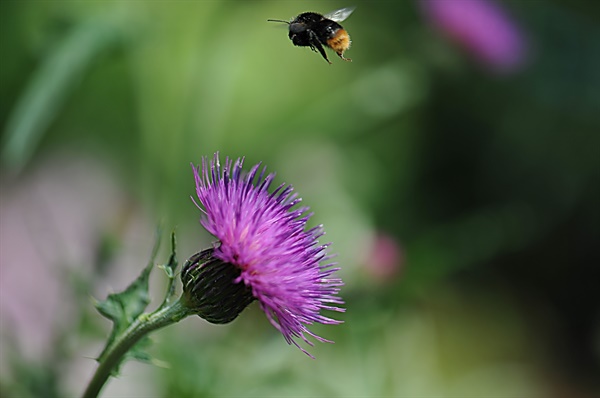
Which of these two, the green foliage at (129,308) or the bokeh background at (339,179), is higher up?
the bokeh background at (339,179)

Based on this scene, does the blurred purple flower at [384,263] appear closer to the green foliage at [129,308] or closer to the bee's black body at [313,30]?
the bee's black body at [313,30]

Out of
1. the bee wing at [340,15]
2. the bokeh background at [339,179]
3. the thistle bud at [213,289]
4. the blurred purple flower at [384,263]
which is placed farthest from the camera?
the blurred purple flower at [384,263]

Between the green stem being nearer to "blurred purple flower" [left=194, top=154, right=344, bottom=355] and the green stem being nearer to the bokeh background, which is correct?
"blurred purple flower" [left=194, top=154, right=344, bottom=355]

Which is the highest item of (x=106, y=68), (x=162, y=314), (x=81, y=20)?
(x=106, y=68)

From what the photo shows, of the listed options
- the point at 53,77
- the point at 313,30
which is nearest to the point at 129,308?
the point at 313,30

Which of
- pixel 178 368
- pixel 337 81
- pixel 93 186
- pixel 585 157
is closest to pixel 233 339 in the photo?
pixel 178 368

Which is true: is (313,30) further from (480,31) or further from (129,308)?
(480,31)

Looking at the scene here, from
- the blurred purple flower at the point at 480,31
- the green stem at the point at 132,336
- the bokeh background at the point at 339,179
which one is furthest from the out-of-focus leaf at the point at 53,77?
the blurred purple flower at the point at 480,31

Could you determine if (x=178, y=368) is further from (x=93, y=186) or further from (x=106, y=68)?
(x=106, y=68)

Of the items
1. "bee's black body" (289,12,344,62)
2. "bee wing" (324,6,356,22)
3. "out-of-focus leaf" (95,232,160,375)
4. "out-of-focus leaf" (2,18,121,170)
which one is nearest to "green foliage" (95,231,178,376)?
"out-of-focus leaf" (95,232,160,375)
